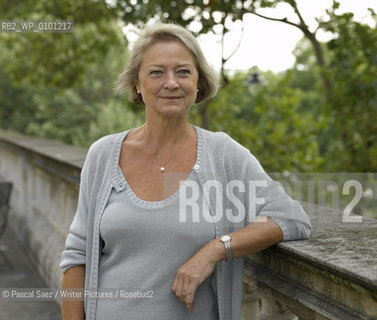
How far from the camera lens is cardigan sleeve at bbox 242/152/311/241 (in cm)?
182

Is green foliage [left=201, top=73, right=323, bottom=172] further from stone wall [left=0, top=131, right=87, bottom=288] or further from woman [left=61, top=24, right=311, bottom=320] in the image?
woman [left=61, top=24, right=311, bottom=320]

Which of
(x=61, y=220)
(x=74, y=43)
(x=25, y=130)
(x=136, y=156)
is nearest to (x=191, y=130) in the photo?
(x=136, y=156)

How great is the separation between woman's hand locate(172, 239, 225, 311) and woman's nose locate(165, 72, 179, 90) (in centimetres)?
57

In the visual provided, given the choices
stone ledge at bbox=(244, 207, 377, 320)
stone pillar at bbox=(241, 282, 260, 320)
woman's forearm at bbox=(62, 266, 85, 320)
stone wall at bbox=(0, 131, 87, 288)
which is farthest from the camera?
stone wall at bbox=(0, 131, 87, 288)

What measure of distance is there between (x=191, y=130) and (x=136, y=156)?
0.24 metres

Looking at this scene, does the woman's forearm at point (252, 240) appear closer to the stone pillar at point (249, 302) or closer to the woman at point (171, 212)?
the woman at point (171, 212)

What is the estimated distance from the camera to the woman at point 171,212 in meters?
1.84

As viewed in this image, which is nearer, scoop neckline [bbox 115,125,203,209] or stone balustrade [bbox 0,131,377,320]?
stone balustrade [bbox 0,131,377,320]

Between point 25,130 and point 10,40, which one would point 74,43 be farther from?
point 25,130

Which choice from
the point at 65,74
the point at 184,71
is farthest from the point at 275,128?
the point at 184,71

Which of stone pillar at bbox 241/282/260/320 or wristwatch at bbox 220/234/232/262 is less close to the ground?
wristwatch at bbox 220/234/232/262

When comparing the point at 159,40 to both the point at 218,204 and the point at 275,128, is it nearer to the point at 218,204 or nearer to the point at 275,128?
the point at 218,204

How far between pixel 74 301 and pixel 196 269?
1.82 feet

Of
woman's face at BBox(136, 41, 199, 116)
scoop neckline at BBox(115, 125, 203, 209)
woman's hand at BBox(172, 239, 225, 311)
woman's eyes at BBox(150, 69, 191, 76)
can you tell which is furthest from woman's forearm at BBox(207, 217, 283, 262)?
woman's eyes at BBox(150, 69, 191, 76)
